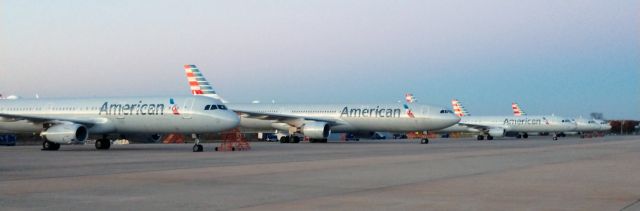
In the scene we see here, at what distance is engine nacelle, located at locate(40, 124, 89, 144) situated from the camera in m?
35.6

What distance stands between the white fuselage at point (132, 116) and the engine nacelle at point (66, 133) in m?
1.25

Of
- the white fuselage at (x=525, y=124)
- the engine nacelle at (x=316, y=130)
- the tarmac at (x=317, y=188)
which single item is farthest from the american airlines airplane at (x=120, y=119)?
the white fuselage at (x=525, y=124)

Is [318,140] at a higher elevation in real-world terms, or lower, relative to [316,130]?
lower

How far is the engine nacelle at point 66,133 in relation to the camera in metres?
35.6

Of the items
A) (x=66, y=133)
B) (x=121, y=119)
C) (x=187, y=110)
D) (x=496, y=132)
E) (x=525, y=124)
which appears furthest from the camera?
(x=525, y=124)

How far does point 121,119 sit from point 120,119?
0.07 m

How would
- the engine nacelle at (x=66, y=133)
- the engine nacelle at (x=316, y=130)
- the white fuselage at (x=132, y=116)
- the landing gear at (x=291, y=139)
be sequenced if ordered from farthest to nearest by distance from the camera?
the landing gear at (x=291, y=139) → the engine nacelle at (x=316, y=130) → the white fuselage at (x=132, y=116) → the engine nacelle at (x=66, y=133)

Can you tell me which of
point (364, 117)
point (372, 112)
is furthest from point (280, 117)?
point (372, 112)

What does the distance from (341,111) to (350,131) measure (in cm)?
176

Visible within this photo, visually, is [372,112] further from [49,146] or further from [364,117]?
[49,146]

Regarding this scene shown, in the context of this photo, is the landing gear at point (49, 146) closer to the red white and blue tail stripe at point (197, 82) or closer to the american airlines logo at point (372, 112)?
the american airlines logo at point (372, 112)

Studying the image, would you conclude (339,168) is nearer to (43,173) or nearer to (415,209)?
(43,173)

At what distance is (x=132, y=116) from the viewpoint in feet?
124

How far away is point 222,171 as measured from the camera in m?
19.5
